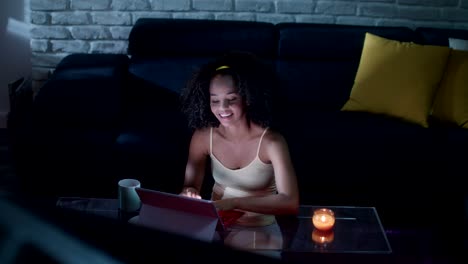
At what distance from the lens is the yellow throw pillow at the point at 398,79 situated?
9.00 feet

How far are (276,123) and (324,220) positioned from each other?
0.94 m

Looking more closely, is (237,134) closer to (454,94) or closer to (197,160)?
(197,160)

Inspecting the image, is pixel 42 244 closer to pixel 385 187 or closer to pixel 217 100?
pixel 217 100

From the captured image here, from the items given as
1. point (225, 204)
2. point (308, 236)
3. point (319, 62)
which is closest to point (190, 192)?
point (225, 204)

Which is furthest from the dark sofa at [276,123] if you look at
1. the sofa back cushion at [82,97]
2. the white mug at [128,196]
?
the white mug at [128,196]

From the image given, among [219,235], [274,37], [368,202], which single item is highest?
[274,37]

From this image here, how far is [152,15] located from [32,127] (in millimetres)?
1023

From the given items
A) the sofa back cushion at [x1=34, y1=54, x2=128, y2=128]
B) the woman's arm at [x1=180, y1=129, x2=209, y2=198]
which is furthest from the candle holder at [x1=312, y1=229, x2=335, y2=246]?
the sofa back cushion at [x1=34, y1=54, x2=128, y2=128]

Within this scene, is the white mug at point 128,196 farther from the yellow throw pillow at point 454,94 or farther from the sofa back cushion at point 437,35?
the sofa back cushion at point 437,35

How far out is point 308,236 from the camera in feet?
5.35

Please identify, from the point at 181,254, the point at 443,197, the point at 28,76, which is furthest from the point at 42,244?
the point at 28,76

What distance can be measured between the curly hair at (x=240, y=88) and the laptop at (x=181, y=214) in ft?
1.72

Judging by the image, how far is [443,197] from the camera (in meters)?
2.62

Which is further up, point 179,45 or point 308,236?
Answer: point 179,45
